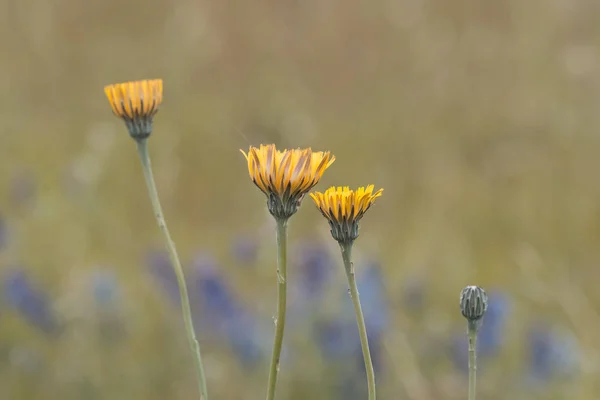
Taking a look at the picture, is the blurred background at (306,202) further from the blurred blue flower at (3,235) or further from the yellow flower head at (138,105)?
the yellow flower head at (138,105)

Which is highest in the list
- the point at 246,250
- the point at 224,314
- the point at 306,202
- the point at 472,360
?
the point at 306,202

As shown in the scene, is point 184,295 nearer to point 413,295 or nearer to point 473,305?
point 473,305

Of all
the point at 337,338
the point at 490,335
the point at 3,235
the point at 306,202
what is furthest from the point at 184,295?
the point at 306,202

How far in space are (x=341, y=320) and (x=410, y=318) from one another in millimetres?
210

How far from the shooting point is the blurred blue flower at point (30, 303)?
1.17 metres

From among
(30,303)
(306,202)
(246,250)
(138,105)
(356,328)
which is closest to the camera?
(138,105)

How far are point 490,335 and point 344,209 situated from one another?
0.80m

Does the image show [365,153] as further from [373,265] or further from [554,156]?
[373,265]

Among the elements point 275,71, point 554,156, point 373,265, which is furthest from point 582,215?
point 275,71

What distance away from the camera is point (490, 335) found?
1.10 m

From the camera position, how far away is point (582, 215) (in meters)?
1.48

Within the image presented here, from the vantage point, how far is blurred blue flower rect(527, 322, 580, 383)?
1072mm

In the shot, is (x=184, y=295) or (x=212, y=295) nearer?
(x=184, y=295)

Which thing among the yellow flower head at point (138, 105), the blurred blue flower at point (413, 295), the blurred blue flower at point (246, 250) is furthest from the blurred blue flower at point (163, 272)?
the yellow flower head at point (138, 105)
